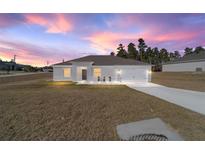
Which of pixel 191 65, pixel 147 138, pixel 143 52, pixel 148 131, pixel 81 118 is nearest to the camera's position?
pixel 147 138

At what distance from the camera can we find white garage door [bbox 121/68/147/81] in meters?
18.3

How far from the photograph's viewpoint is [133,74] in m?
18.4

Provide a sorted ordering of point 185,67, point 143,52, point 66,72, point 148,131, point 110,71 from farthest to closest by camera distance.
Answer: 1. point 143,52
2. point 185,67
3. point 66,72
4. point 110,71
5. point 148,131

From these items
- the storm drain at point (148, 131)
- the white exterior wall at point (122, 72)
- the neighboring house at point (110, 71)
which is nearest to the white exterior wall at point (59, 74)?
the neighboring house at point (110, 71)

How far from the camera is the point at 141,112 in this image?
648 cm

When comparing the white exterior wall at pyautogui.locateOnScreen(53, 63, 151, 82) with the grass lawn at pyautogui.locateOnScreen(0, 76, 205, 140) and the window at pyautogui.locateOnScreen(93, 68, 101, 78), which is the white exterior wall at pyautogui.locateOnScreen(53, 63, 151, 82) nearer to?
the window at pyautogui.locateOnScreen(93, 68, 101, 78)

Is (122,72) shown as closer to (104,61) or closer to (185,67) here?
(104,61)

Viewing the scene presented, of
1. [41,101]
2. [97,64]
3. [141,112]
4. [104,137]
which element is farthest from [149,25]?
[104,137]

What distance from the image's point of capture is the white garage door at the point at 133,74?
1834 cm

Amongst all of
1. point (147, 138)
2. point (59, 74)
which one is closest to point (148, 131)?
point (147, 138)

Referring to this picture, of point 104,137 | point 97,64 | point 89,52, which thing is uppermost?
point 89,52

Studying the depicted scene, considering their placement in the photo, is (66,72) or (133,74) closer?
(133,74)
